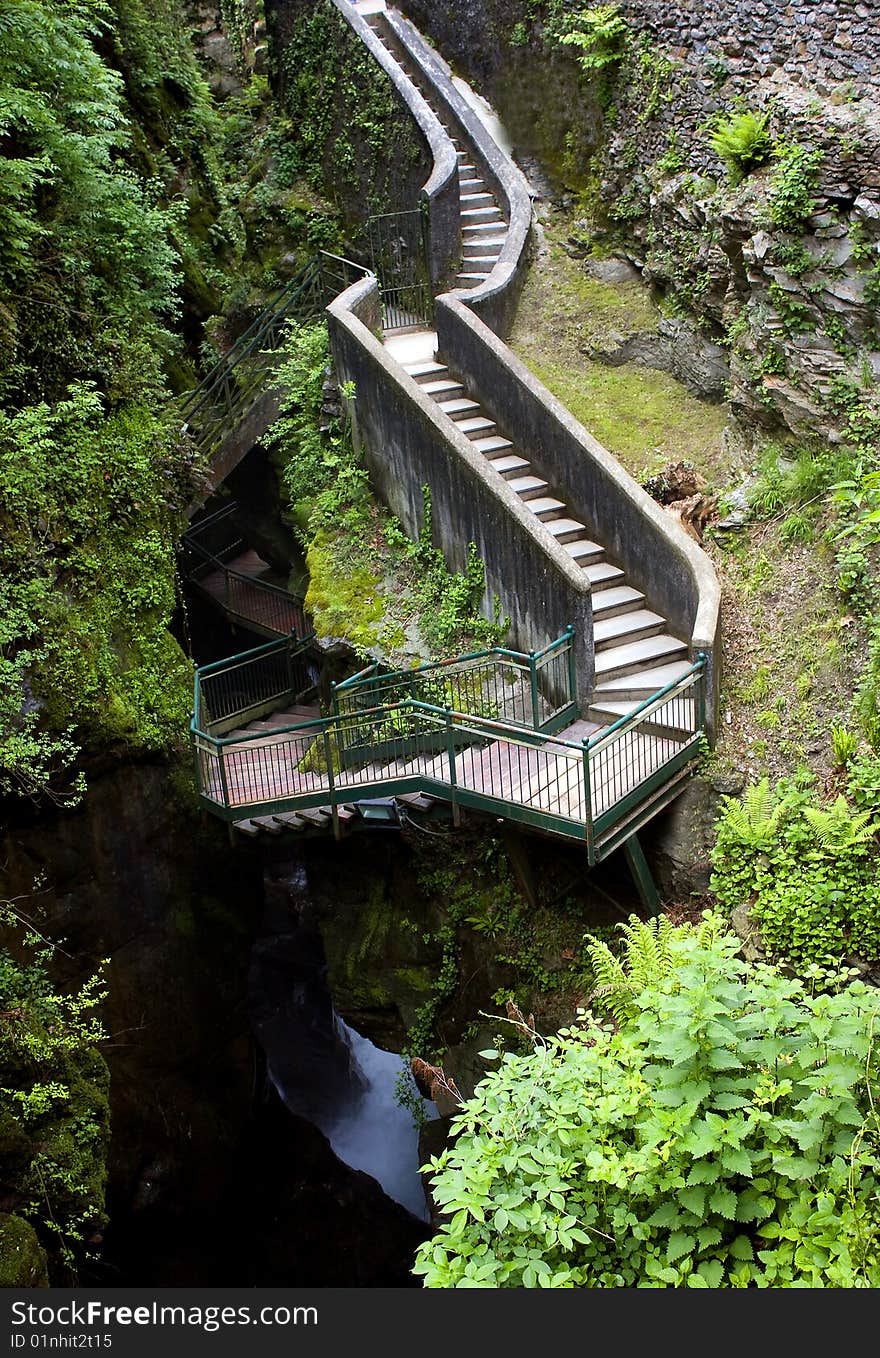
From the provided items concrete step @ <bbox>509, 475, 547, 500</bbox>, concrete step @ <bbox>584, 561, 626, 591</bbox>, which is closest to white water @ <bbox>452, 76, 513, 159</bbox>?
concrete step @ <bbox>509, 475, 547, 500</bbox>

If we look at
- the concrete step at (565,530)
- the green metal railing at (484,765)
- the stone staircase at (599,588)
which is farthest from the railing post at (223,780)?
the concrete step at (565,530)

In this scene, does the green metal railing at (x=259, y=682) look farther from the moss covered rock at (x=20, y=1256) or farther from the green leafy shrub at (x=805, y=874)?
the green leafy shrub at (x=805, y=874)

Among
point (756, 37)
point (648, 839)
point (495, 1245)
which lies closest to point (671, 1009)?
point (495, 1245)

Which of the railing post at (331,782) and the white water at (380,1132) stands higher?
the railing post at (331,782)

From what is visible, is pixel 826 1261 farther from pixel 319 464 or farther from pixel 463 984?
pixel 319 464

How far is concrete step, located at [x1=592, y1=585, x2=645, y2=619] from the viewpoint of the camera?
1143 cm

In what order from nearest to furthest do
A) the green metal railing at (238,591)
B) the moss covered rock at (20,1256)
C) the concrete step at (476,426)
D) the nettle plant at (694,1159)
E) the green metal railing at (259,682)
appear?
the nettle plant at (694,1159) < the moss covered rock at (20,1256) < the concrete step at (476,426) < the green metal railing at (259,682) < the green metal railing at (238,591)

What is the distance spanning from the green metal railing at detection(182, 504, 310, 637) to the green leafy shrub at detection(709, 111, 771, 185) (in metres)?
8.36

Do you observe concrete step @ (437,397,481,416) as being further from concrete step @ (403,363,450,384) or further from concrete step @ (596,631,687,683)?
concrete step @ (596,631,687,683)

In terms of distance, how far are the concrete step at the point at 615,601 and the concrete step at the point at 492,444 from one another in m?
2.62

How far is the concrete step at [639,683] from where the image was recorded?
35.1 feet

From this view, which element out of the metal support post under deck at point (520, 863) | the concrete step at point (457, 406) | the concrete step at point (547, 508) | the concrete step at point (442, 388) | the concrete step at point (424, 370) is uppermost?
the concrete step at point (424, 370)

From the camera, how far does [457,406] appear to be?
13.7 m

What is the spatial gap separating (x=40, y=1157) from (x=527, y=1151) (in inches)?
265
